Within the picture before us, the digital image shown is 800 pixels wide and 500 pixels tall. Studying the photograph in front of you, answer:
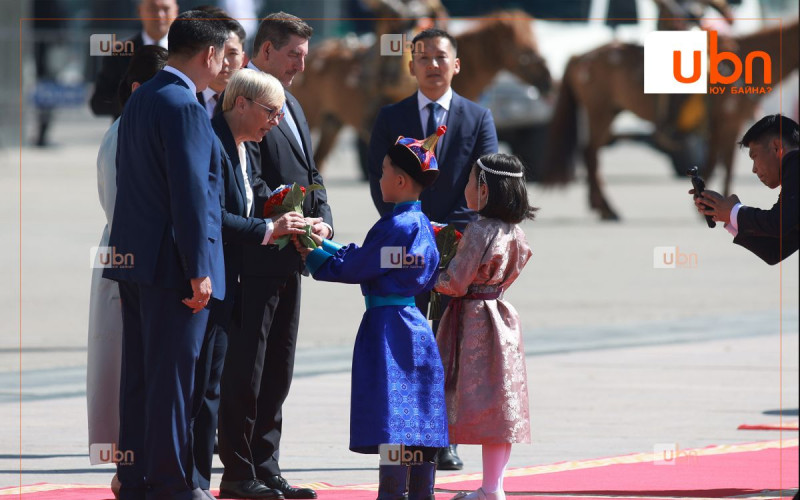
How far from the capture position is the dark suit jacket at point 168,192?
5.29 meters

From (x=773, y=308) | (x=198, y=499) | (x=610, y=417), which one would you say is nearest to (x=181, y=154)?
(x=198, y=499)

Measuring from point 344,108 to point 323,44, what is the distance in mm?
1284

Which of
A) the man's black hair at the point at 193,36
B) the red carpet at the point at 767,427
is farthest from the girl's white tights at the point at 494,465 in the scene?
the red carpet at the point at 767,427

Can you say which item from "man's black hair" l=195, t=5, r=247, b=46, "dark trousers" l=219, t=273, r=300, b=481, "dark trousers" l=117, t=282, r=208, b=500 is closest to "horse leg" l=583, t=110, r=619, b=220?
"man's black hair" l=195, t=5, r=247, b=46

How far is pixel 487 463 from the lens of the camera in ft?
19.0

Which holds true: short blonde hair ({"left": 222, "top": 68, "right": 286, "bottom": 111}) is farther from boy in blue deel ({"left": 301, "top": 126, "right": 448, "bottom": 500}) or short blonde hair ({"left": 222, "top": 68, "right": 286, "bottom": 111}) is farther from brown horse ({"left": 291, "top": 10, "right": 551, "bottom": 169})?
brown horse ({"left": 291, "top": 10, "right": 551, "bottom": 169})

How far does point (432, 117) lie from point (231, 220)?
68.3 inches

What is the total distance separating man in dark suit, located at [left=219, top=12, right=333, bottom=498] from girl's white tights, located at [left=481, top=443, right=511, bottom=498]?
661mm

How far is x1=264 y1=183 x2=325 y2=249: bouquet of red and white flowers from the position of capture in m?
5.70

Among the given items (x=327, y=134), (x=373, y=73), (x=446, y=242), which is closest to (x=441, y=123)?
(x=446, y=242)

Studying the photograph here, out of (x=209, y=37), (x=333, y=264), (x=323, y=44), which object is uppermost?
(x=323, y=44)

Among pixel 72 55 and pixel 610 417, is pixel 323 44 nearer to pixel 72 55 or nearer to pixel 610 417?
pixel 72 55

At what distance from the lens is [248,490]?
19.8ft

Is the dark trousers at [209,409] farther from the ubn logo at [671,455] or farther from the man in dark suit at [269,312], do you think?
the ubn logo at [671,455]
